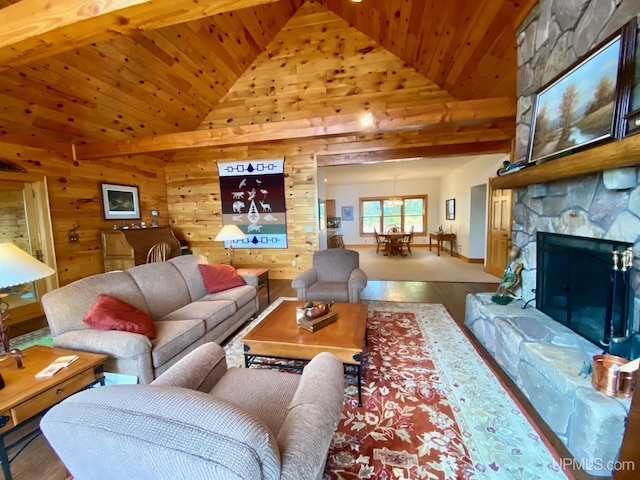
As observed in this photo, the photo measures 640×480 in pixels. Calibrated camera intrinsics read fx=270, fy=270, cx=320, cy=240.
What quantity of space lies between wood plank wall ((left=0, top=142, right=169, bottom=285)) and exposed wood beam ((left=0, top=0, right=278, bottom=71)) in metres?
2.52

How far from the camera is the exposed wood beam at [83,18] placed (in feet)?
5.02

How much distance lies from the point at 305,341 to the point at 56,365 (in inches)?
56.6

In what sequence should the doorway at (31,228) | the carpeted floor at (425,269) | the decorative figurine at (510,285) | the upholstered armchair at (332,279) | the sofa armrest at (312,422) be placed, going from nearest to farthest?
the sofa armrest at (312,422) < the decorative figurine at (510,285) < the upholstered armchair at (332,279) < the doorway at (31,228) < the carpeted floor at (425,269)

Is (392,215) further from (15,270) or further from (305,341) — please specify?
(15,270)

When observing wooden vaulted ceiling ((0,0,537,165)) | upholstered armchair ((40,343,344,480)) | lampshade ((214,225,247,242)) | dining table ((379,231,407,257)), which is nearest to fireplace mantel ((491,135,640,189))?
wooden vaulted ceiling ((0,0,537,165))

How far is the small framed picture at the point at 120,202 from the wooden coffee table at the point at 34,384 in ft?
11.8

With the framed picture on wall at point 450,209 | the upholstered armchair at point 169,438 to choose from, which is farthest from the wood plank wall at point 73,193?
the framed picture on wall at point 450,209

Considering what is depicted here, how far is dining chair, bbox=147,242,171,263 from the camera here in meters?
4.61

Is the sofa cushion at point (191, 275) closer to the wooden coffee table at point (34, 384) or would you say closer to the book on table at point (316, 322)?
the wooden coffee table at point (34, 384)

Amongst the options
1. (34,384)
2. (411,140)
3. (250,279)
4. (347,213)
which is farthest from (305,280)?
(347,213)

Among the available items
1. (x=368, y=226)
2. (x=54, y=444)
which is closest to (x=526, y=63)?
(x=54, y=444)

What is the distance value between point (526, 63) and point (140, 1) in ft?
10.2

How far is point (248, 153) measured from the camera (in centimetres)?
546

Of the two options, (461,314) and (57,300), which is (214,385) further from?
(461,314)
